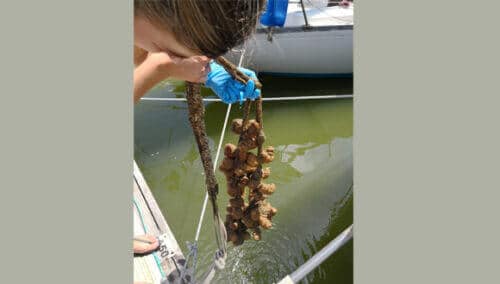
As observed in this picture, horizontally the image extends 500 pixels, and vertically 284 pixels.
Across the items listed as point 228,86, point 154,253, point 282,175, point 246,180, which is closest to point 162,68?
point 228,86

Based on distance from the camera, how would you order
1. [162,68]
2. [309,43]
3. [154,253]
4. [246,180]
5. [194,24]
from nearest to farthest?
[194,24]
[162,68]
[246,180]
[154,253]
[309,43]

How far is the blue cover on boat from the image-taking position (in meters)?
0.91

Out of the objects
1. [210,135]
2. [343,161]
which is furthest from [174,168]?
[343,161]

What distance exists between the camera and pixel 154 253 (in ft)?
3.25

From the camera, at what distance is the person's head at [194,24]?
0.58 metres

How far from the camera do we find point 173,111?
69.1 inches

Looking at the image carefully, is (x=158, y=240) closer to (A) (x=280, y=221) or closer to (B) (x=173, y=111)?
(A) (x=280, y=221)

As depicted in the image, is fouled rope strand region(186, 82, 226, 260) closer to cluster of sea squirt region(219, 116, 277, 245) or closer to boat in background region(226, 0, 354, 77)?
cluster of sea squirt region(219, 116, 277, 245)

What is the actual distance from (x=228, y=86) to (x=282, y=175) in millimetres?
906

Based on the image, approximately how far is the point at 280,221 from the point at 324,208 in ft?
0.52

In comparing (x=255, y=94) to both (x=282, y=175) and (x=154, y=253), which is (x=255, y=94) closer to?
(x=154, y=253)

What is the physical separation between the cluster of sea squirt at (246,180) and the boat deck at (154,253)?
195mm

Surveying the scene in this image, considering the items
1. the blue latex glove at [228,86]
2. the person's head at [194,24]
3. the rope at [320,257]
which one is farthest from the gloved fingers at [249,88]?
the rope at [320,257]

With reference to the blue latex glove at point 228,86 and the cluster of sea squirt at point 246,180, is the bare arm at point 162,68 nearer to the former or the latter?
the blue latex glove at point 228,86
